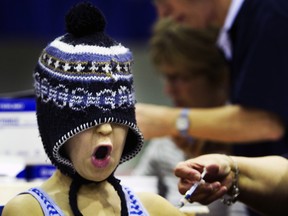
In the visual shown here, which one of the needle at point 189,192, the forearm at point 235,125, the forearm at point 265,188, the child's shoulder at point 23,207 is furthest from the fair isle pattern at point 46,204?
the forearm at point 235,125

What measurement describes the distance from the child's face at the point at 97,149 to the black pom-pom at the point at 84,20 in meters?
0.16

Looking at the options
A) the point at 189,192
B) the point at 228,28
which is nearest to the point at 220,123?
the point at 228,28

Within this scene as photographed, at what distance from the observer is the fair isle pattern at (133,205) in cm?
114

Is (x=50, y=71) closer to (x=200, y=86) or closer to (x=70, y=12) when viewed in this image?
(x=70, y=12)

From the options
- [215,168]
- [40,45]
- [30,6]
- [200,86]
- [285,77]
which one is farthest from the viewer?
[40,45]

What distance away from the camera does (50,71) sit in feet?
3.45

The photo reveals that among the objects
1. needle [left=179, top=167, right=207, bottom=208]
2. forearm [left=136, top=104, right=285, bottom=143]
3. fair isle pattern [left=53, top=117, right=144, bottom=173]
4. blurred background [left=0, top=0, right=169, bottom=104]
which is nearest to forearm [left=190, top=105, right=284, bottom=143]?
forearm [left=136, top=104, right=285, bottom=143]

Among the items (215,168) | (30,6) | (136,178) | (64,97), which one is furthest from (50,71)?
(30,6)

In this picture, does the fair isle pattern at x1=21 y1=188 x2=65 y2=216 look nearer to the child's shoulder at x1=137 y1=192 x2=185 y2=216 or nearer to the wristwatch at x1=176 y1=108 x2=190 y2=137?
the child's shoulder at x1=137 y1=192 x2=185 y2=216

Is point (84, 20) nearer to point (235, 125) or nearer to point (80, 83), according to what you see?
point (80, 83)

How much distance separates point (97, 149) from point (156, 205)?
197mm

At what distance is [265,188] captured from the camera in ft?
4.64

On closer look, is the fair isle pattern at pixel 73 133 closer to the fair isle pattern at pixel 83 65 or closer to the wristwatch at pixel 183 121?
the fair isle pattern at pixel 83 65

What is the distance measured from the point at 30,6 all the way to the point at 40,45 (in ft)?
1.68
